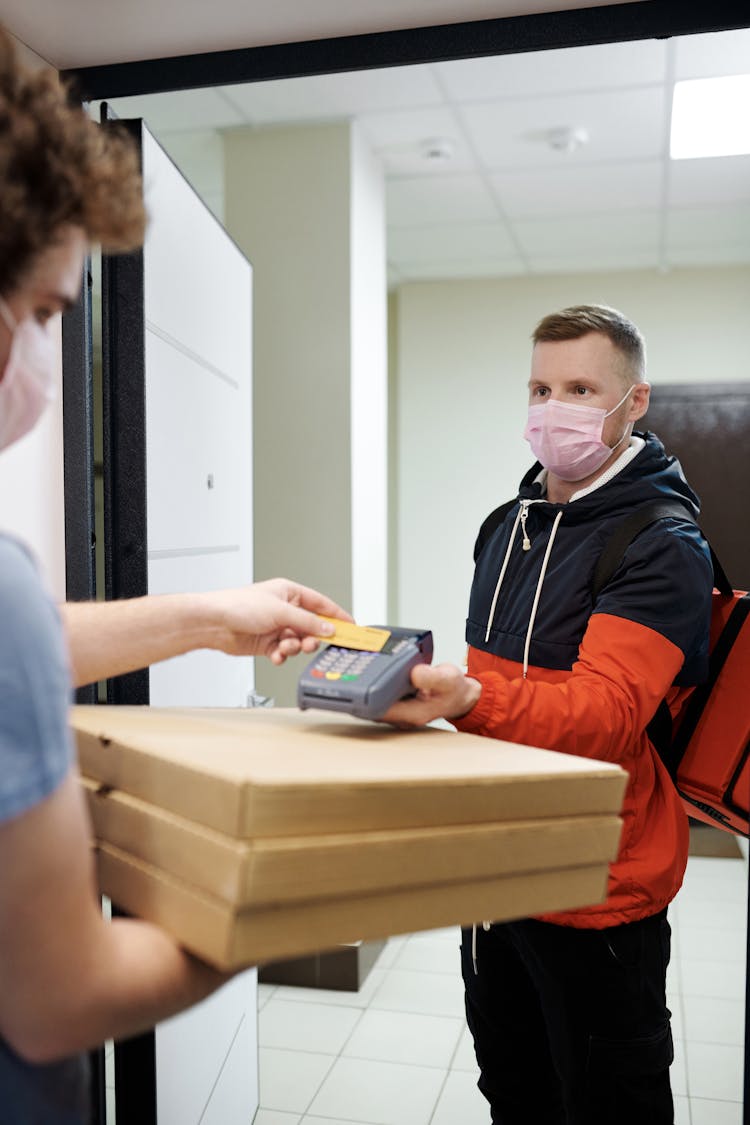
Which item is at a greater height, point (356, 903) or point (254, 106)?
point (254, 106)

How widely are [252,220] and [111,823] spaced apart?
301 cm

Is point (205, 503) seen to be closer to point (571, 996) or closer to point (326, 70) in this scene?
point (326, 70)

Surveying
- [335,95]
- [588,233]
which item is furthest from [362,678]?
[588,233]

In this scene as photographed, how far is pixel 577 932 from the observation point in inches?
60.0

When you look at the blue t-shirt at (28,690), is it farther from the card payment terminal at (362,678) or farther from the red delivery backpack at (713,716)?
the red delivery backpack at (713,716)

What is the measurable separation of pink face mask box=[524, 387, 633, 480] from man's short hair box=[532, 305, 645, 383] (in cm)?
6

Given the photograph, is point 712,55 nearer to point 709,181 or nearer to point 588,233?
point 709,181

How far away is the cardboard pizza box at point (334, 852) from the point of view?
2.63ft

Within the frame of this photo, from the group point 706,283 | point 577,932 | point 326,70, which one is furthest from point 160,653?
point 706,283

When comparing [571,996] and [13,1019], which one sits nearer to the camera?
[13,1019]

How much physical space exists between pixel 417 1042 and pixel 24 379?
249 cm

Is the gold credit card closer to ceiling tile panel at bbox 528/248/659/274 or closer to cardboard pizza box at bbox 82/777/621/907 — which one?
cardboard pizza box at bbox 82/777/621/907

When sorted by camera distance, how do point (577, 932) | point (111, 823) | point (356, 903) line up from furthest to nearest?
point (577, 932)
point (111, 823)
point (356, 903)

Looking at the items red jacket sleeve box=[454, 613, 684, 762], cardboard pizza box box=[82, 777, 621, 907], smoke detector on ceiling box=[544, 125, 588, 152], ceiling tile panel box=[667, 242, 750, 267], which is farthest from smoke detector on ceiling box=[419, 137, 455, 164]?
cardboard pizza box box=[82, 777, 621, 907]
